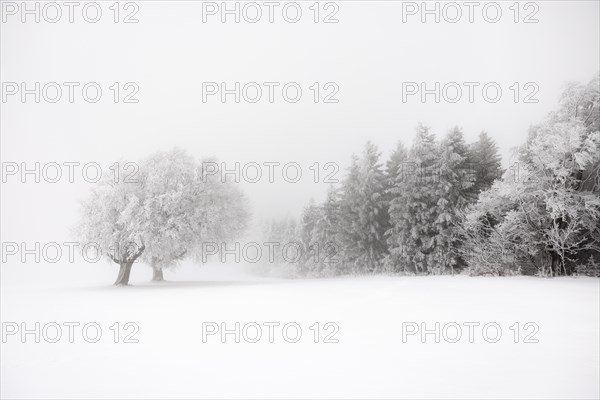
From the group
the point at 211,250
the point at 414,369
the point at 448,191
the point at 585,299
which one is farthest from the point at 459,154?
the point at 414,369

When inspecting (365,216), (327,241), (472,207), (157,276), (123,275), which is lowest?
(157,276)

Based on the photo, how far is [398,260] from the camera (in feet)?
114

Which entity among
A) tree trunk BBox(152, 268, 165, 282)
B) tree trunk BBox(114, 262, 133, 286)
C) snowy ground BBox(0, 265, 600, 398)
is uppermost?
snowy ground BBox(0, 265, 600, 398)

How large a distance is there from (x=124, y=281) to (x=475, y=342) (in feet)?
91.4

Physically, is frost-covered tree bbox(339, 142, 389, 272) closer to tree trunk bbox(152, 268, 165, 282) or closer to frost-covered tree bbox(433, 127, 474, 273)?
frost-covered tree bbox(433, 127, 474, 273)

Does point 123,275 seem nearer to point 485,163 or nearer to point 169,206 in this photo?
point 169,206

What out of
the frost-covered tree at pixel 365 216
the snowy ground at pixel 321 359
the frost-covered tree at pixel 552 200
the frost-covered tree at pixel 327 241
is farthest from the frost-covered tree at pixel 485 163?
the snowy ground at pixel 321 359

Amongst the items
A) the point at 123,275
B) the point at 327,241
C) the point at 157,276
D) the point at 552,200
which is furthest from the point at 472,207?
the point at 157,276

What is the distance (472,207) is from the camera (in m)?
28.4

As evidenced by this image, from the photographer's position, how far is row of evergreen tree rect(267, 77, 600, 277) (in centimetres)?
2294

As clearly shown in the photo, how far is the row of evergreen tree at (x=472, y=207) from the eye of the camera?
22.9 m

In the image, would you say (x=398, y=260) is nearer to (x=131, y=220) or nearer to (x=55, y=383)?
(x=131, y=220)

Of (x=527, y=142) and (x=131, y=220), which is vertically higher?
(x=527, y=142)

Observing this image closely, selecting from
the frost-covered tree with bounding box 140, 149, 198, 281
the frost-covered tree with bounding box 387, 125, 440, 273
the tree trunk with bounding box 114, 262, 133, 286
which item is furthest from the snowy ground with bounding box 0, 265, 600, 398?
the frost-covered tree with bounding box 387, 125, 440, 273
